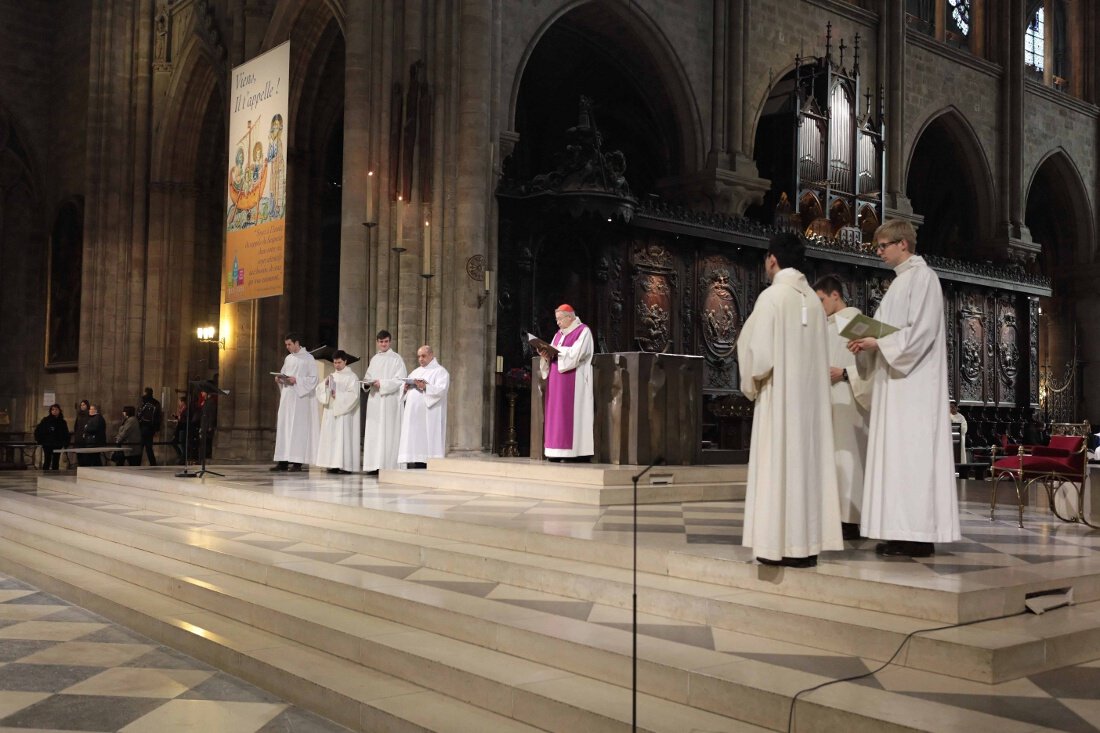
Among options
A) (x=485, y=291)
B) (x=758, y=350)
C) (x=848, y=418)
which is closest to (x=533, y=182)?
(x=485, y=291)

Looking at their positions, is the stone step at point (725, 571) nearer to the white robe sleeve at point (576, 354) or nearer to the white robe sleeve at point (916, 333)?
the white robe sleeve at point (916, 333)

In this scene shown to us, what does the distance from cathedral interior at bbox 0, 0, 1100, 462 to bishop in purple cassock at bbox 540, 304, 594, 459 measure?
2.28 metres

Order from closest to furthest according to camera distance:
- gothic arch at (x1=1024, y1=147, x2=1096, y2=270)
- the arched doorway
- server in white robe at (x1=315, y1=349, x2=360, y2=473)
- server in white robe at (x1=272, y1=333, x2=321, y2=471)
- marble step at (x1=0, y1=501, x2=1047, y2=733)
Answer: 1. marble step at (x1=0, y1=501, x2=1047, y2=733)
2. server in white robe at (x1=315, y1=349, x2=360, y2=473)
3. server in white robe at (x1=272, y1=333, x2=321, y2=471)
4. the arched doorway
5. gothic arch at (x1=1024, y1=147, x2=1096, y2=270)

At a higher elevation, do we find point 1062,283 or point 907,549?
point 1062,283

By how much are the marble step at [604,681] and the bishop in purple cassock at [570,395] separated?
430 centimetres

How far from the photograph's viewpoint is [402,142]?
12.9 meters

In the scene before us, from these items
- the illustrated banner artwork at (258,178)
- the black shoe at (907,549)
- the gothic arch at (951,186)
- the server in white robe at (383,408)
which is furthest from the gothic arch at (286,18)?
the black shoe at (907,549)

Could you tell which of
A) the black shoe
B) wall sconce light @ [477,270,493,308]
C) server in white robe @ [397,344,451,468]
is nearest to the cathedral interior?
wall sconce light @ [477,270,493,308]

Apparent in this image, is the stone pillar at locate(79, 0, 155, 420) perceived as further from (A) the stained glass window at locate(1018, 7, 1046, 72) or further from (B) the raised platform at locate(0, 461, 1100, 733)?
(A) the stained glass window at locate(1018, 7, 1046, 72)

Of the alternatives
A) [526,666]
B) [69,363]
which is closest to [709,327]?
Answer: [526,666]

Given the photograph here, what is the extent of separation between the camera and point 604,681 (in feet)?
14.1

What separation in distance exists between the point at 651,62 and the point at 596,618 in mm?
14174

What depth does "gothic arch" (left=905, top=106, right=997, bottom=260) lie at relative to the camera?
869 inches

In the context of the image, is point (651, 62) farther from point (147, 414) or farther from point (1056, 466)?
point (1056, 466)
